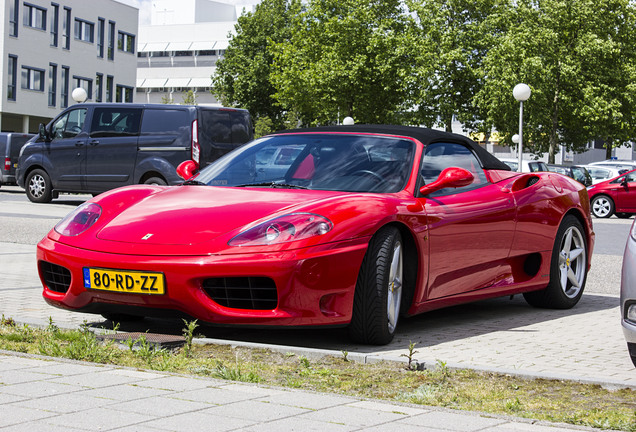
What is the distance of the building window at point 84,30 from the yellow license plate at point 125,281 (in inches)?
2249

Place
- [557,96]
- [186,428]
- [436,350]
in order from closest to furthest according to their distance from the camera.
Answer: [186,428] → [436,350] → [557,96]

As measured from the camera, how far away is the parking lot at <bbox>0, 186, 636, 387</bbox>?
200 inches

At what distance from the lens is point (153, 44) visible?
11150 cm

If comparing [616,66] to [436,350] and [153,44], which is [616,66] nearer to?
[436,350]

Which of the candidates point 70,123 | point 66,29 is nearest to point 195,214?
point 70,123

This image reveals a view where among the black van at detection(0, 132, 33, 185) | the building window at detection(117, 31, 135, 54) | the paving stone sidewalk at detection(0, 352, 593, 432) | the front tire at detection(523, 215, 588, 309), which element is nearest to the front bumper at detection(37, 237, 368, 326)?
the paving stone sidewalk at detection(0, 352, 593, 432)

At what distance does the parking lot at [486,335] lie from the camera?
5070 millimetres

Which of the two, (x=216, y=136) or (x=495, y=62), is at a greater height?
(x=495, y=62)

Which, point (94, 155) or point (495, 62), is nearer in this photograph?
point (94, 155)

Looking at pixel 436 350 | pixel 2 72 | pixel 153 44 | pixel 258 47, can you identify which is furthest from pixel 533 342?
pixel 153 44

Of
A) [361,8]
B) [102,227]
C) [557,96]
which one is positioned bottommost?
[102,227]

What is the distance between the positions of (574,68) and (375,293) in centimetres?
4419

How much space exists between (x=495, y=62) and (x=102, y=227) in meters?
48.3

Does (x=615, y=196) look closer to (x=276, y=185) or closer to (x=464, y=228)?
(x=464, y=228)
